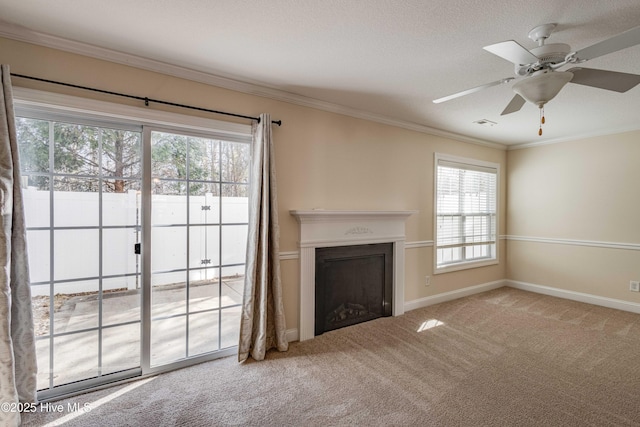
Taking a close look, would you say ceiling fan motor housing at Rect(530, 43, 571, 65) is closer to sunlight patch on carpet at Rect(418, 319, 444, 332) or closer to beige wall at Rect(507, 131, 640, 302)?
sunlight patch on carpet at Rect(418, 319, 444, 332)

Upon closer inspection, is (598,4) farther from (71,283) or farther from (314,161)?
(71,283)

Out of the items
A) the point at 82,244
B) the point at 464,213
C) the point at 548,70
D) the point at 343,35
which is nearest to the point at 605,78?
the point at 548,70

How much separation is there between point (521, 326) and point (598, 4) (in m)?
3.20

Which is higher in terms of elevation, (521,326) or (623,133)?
(623,133)

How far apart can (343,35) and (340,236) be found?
1.98 meters

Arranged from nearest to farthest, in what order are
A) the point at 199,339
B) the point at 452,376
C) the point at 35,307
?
the point at 35,307
the point at 452,376
the point at 199,339

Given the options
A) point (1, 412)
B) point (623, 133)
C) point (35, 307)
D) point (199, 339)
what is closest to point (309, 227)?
point (199, 339)

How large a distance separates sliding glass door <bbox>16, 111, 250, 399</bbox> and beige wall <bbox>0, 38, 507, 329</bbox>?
33 cm

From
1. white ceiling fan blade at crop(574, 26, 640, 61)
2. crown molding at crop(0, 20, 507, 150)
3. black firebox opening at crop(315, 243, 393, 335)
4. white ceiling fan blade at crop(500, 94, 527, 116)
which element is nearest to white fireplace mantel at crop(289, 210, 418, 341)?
black firebox opening at crop(315, 243, 393, 335)

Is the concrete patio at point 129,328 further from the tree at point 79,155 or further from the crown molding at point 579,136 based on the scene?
the crown molding at point 579,136

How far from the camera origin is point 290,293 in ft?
10.3

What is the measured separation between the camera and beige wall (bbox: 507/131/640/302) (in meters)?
4.10

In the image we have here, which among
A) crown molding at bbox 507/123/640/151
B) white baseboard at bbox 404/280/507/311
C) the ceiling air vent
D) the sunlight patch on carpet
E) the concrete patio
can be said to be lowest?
the sunlight patch on carpet

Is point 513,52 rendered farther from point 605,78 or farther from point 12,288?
point 12,288
